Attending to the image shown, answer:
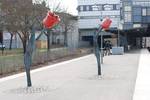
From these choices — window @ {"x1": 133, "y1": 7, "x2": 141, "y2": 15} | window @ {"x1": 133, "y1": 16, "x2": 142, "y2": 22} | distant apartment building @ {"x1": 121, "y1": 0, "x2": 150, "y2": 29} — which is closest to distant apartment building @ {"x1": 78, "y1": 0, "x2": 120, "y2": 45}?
distant apartment building @ {"x1": 121, "y1": 0, "x2": 150, "y2": 29}

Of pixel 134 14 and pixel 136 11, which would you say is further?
pixel 136 11

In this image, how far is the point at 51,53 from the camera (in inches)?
1666

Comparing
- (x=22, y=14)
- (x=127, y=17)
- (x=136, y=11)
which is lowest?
(x=127, y=17)

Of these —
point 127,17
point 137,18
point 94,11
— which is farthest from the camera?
point 94,11

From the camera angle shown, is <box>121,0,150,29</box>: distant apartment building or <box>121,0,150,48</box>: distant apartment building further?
<box>121,0,150,29</box>: distant apartment building

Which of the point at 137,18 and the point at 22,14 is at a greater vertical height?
the point at 22,14

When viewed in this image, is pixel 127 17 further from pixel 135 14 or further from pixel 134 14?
pixel 135 14

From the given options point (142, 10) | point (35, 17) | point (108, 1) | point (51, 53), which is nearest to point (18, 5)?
point (35, 17)

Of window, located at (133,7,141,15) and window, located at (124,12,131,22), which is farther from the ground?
window, located at (133,7,141,15)

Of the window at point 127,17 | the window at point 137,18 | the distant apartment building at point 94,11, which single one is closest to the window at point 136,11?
the window at point 137,18

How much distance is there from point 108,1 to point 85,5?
19.2ft

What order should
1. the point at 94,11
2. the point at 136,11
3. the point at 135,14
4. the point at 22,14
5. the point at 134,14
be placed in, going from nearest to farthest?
the point at 22,14 → the point at 134,14 → the point at 135,14 → the point at 136,11 → the point at 94,11

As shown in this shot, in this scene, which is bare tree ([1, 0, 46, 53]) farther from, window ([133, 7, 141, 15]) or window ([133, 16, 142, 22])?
window ([133, 7, 141, 15])

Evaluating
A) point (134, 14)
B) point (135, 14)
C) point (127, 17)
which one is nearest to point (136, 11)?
point (135, 14)
